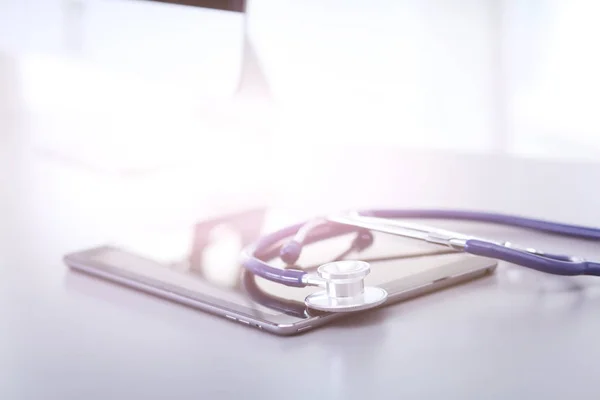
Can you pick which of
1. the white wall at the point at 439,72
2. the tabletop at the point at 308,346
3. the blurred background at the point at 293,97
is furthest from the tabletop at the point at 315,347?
the white wall at the point at 439,72

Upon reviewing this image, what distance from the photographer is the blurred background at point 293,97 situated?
1.00 metres

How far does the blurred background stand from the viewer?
3.28 feet

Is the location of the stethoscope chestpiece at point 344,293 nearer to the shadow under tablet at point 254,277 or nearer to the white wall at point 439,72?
the shadow under tablet at point 254,277

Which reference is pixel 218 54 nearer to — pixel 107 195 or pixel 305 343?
pixel 107 195

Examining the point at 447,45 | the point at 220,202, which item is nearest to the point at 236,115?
the point at 220,202

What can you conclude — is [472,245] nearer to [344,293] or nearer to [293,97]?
[344,293]

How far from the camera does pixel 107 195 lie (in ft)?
3.12

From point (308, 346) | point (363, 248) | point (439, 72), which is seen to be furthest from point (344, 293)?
point (439, 72)

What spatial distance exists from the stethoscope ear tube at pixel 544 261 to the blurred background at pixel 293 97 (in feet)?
1.43

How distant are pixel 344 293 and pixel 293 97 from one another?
0.80m

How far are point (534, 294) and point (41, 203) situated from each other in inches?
25.6

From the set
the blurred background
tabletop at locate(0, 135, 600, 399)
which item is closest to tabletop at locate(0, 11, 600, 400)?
tabletop at locate(0, 135, 600, 399)

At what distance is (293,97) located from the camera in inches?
46.8

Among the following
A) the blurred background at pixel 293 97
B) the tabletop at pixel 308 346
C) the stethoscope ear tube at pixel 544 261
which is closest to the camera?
the tabletop at pixel 308 346
